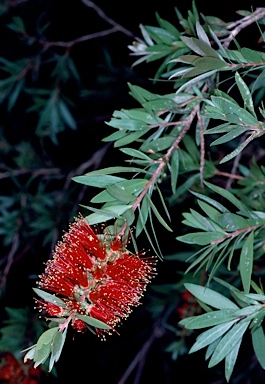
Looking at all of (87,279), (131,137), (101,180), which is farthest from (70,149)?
(87,279)

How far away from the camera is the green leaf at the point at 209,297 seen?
3.44 ft

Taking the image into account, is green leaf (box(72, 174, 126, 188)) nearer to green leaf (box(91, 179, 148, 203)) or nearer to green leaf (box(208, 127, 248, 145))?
green leaf (box(91, 179, 148, 203))

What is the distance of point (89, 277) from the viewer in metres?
0.90

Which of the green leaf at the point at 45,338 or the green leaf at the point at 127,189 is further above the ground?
the green leaf at the point at 127,189

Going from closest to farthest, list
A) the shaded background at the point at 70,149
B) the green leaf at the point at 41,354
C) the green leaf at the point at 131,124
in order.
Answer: the green leaf at the point at 41,354 < the green leaf at the point at 131,124 < the shaded background at the point at 70,149

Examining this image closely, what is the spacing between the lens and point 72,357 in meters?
2.22

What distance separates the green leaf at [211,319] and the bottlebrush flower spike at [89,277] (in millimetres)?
140

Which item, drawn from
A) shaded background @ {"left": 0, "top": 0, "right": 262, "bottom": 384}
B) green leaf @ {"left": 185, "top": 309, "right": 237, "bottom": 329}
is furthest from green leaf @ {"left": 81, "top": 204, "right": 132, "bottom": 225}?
shaded background @ {"left": 0, "top": 0, "right": 262, "bottom": 384}

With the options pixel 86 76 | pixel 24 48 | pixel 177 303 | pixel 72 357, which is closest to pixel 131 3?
pixel 86 76

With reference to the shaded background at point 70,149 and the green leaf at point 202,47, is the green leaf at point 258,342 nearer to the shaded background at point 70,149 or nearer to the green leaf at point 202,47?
the green leaf at point 202,47

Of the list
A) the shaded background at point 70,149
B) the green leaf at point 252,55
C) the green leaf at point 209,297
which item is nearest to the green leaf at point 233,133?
the green leaf at point 252,55

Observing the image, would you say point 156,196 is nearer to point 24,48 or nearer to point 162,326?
point 162,326

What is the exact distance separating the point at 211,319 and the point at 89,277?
26 cm

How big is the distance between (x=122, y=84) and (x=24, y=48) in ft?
1.23
